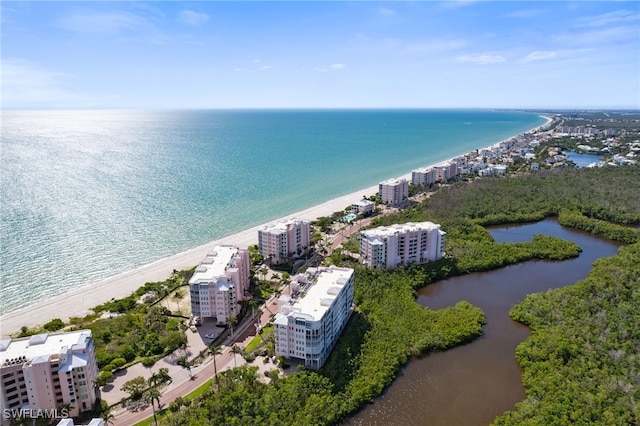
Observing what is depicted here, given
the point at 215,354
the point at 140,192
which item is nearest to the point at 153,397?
the point at 215,354

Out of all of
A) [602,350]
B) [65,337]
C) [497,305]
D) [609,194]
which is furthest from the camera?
[609,194]

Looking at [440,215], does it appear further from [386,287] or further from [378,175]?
[378,175]

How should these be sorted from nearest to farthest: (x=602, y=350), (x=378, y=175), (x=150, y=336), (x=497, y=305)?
1. (x=602, y=350)
2. (x=150, y=336)
3. (x=497, y=305)
4. (x=378, y=175)

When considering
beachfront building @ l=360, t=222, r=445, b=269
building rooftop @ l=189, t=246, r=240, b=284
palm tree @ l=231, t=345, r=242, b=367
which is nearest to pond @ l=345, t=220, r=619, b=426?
beachfront building @ l=360, t=222, r=445, b=269

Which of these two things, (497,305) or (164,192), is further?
(164,192)

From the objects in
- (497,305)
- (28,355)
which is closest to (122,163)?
(28,355)

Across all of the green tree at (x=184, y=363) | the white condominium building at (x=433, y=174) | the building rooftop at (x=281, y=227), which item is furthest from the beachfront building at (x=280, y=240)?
the white condominium building at (x=433, y=174)

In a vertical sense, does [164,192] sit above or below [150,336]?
above
